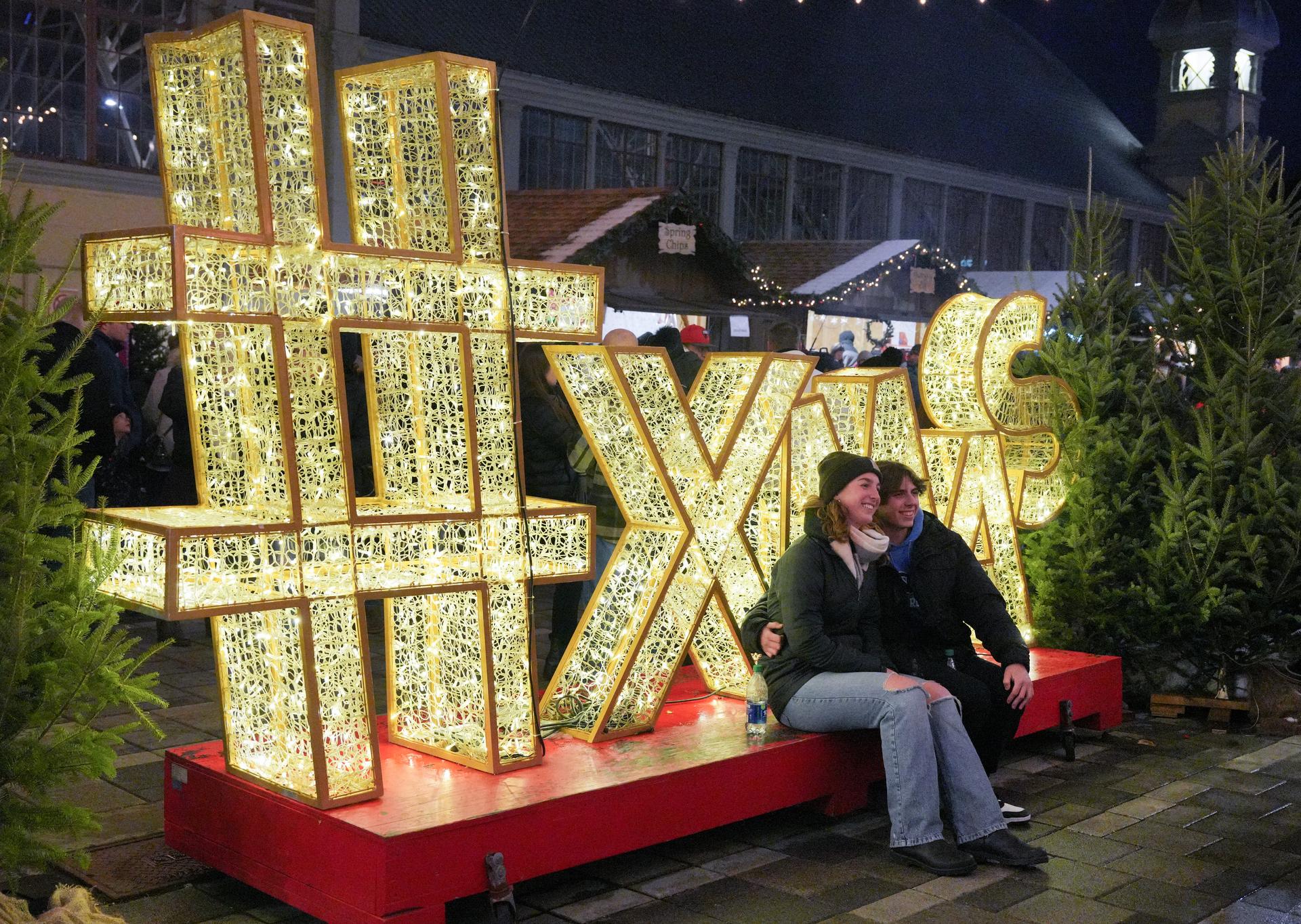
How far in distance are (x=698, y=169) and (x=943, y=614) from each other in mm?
19590

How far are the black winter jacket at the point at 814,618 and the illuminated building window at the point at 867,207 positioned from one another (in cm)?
2278

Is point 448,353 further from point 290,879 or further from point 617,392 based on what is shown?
point 290,879

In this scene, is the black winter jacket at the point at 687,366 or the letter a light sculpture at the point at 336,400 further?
the black winter jacket at the point at 687,366

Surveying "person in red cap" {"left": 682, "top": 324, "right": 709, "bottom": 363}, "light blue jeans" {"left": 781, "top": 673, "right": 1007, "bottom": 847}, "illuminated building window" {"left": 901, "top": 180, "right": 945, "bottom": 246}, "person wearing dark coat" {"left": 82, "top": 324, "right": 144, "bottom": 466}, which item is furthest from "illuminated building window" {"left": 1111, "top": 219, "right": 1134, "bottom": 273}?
"light blue jeans" {"left": 781, "top": 673, "right": 1007, "bottom": 847}

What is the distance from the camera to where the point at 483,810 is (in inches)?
176

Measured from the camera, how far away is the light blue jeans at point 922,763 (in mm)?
5141

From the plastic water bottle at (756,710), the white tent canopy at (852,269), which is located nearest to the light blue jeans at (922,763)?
the plastic water bottle at (756,710)

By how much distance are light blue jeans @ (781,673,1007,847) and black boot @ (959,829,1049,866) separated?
27mm

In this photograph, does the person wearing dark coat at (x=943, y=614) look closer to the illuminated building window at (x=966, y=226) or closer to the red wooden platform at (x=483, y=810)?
the red wooden platform at (x=483, y=810)

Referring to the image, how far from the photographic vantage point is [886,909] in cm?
473

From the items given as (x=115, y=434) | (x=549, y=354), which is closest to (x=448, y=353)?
(x=549, y=354)

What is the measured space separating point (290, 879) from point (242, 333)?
5.78 feet

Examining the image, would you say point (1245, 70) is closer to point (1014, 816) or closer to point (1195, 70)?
point (1195, 70)

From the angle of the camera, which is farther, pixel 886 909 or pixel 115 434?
pixel 115 434
